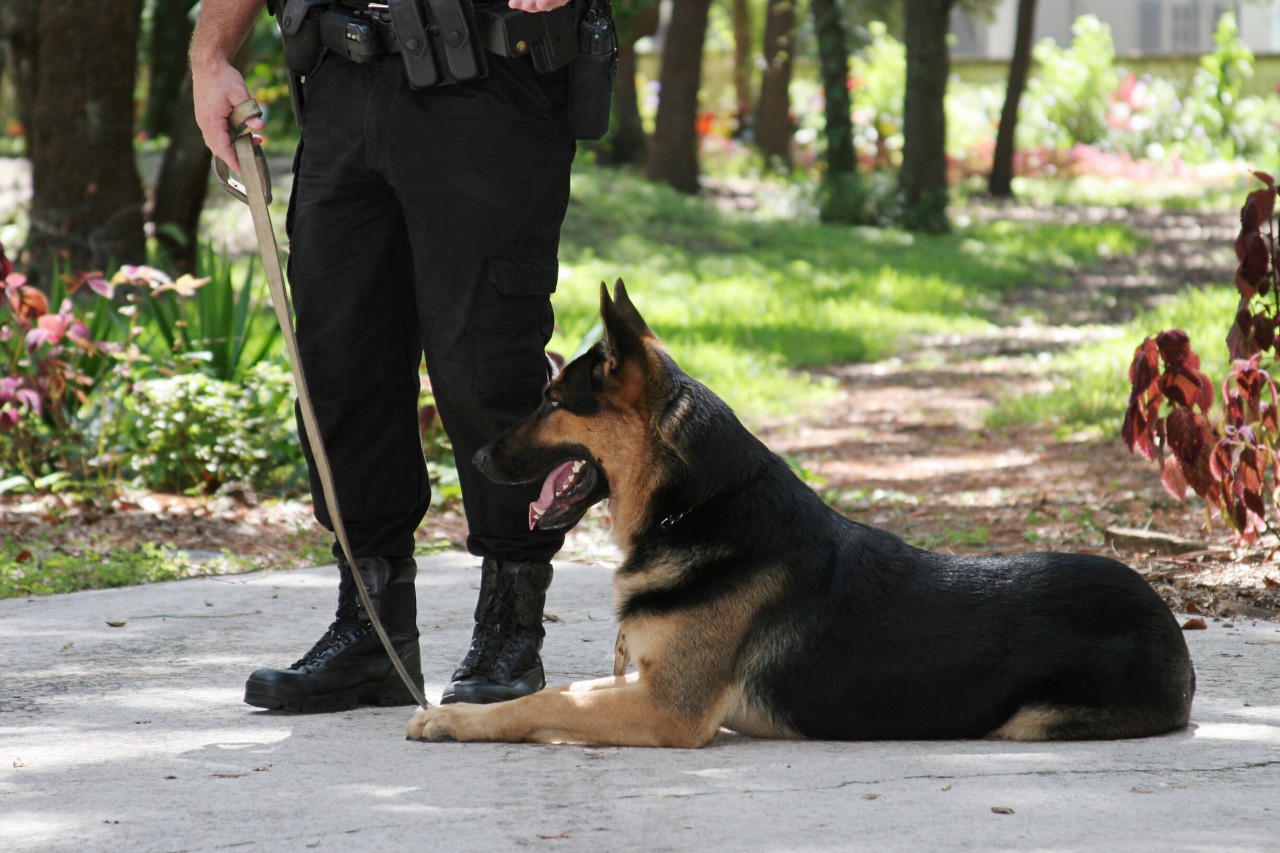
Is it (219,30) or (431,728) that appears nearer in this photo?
(431,728)

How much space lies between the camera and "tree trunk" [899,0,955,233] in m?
21.4

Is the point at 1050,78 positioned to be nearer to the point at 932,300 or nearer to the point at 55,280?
the point at 932,300

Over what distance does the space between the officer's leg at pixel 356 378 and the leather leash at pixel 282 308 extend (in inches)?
2.3

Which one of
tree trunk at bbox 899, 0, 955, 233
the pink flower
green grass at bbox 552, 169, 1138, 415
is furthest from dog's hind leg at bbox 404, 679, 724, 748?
tree trunk at bbox 899, 0, 955, 233

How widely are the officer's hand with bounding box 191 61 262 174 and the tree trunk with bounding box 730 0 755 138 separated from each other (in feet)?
99.2

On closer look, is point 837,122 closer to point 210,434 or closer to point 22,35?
point 22,35

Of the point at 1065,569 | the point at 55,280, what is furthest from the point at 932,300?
the point at 1065,569

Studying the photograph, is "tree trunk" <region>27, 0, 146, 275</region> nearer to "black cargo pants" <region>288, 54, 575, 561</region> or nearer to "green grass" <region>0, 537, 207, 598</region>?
"green grass" <region>0, 537, 207, 598</region>

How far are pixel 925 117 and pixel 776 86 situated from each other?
8560 mm

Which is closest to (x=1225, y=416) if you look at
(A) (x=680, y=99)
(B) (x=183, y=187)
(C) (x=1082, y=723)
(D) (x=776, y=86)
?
(C) (x=1082, y=723)

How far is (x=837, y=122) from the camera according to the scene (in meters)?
22.4

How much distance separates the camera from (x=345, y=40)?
362 centimetres

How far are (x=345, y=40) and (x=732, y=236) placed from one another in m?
15.4

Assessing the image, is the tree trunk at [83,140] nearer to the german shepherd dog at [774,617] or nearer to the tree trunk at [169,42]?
the german shepherd dog at [774,617]
